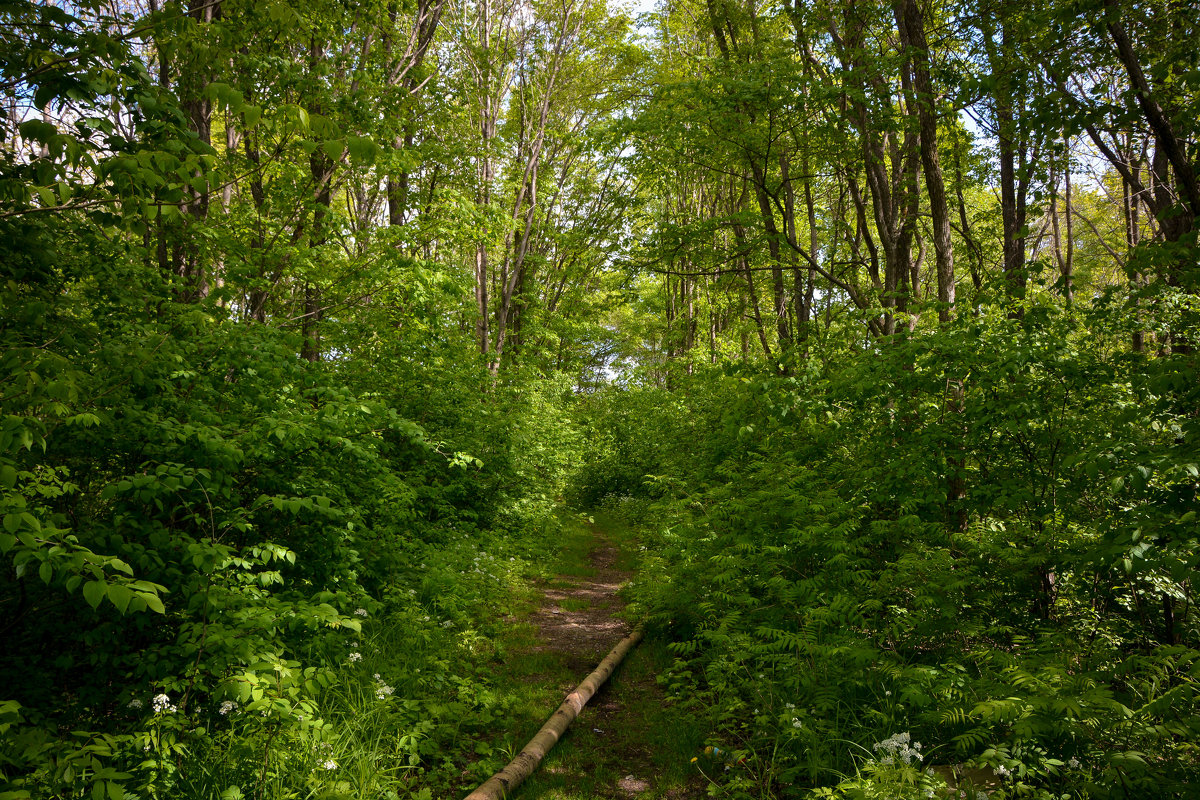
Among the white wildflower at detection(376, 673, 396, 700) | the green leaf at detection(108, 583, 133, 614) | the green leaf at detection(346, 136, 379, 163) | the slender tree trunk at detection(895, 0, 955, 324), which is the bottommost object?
the white wildflower at detection(376, 673, 396, 700)

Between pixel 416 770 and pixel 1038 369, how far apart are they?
6076 millimetres

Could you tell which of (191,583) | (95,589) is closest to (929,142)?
(191,583)

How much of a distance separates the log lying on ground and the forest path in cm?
8

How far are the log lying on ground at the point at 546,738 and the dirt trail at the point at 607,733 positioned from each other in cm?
9

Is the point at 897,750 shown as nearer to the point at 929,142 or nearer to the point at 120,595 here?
the point at 120,595

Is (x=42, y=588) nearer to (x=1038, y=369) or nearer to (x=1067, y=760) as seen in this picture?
(x=1067, y=760)

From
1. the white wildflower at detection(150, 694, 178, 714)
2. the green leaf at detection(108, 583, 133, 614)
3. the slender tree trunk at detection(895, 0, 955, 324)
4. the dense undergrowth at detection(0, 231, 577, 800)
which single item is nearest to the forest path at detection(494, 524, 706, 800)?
the dense undergrowth at detection(0, 231, 577, 800)

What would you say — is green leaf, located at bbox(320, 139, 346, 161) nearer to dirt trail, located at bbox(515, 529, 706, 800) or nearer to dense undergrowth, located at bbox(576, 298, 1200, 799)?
dense undergrowth, located at bbox(576, 298, 1200, 799)

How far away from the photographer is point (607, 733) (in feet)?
17.6

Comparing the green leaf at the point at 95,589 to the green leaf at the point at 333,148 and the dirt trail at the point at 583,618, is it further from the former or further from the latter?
the dirt trail at the point at 583,618

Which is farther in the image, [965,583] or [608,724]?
[608,724]

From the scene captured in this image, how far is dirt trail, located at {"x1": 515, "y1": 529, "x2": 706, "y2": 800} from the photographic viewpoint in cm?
447

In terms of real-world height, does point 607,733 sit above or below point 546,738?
below

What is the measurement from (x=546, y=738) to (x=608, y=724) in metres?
0.82
